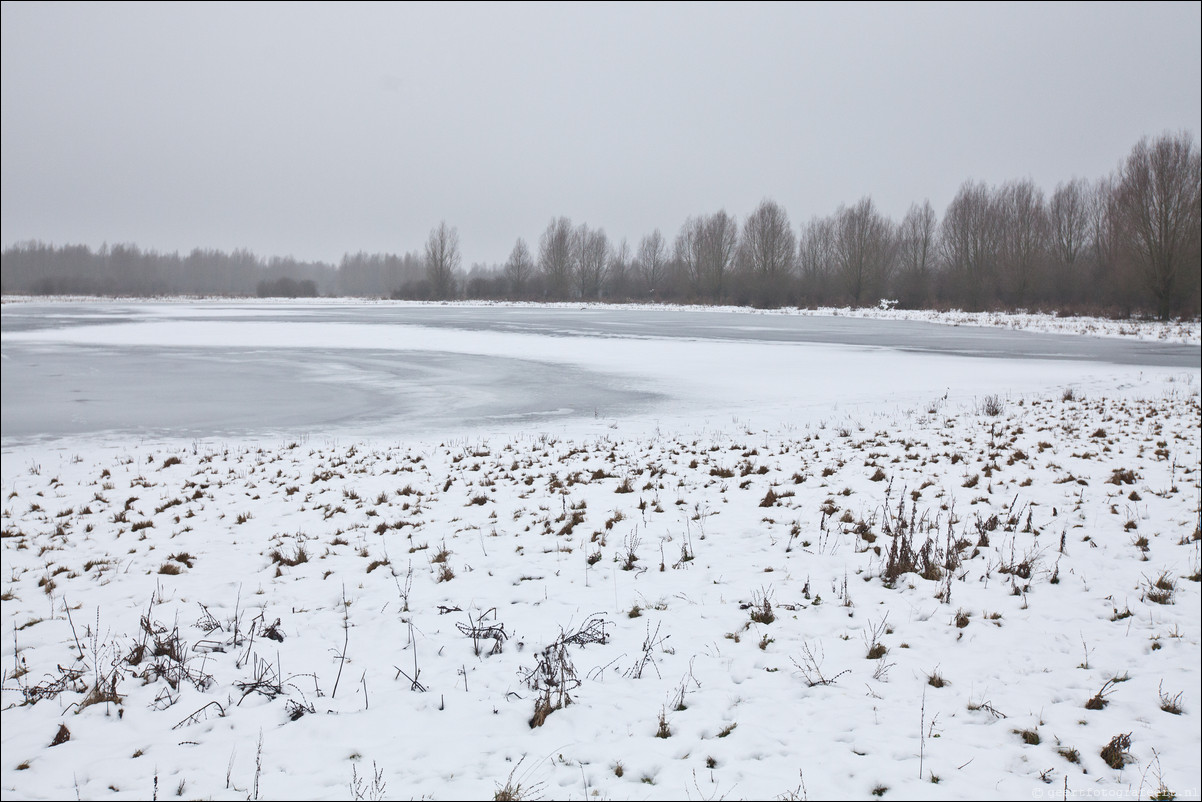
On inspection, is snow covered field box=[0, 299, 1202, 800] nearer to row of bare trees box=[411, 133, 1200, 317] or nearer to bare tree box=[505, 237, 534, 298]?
row of bare trees box=[411, 133, 1200, 317]

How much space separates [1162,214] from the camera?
44719mm

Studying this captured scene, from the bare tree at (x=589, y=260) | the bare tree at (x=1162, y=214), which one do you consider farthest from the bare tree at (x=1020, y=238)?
the bare tree at (x=589, y=260)

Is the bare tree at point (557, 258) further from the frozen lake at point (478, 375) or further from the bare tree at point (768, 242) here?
the frozen lake at point (478, 375)

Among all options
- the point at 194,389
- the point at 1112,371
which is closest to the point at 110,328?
the point at 194,389

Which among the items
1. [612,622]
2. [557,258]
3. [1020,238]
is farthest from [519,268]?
[612,622]

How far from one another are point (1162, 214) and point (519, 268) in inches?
2644

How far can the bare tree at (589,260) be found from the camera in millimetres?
93812

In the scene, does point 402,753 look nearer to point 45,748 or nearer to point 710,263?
point 45,748

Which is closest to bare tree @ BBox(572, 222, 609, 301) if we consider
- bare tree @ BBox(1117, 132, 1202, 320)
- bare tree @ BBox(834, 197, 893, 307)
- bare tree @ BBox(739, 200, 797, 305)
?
bare tree @ BBox(739, 200, 797, 305)

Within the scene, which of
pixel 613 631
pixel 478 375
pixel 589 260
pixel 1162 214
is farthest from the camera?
pixel 589 260

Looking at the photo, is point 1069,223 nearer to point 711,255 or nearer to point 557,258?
point 711,255

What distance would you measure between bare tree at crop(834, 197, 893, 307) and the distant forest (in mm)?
140

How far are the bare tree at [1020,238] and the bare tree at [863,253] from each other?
1105 centimetres

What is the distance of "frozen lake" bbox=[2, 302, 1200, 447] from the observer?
13.9 meters
